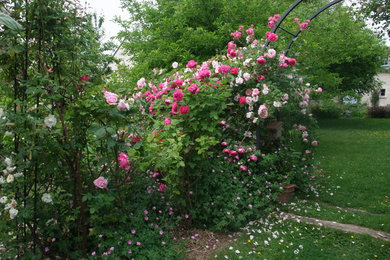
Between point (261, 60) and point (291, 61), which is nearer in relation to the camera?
point (261, 60)

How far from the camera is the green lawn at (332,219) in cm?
283

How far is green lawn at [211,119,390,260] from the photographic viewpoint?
2.83 m

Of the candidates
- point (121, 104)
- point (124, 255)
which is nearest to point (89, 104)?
point (121, 104)

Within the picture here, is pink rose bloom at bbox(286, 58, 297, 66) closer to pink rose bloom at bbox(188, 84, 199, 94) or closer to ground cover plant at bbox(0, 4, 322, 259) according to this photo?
ground cover plant at bbox(0, 4, 322, 259)

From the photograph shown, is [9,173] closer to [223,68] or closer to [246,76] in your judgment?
[223,68]

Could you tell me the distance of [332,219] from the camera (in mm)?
3592

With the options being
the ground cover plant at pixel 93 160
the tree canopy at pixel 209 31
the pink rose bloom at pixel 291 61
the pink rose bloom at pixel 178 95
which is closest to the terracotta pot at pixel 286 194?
the ground cover plant at pixel 93 160

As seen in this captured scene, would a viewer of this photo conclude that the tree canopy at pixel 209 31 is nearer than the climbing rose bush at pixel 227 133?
No

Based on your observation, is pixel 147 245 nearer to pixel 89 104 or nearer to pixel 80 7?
pixel 89 104

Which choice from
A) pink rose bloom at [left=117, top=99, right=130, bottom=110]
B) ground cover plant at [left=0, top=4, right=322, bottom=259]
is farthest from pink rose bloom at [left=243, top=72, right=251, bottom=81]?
pink rose bloom at [left=117, top=99, right=130, bottom=110]

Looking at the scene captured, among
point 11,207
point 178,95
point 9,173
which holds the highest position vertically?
point 178,95

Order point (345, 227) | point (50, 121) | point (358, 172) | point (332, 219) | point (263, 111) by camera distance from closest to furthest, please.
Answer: point (50, 121)
point (345, 227)
point (332, 219)
point (263, 111)
point (358, 172)

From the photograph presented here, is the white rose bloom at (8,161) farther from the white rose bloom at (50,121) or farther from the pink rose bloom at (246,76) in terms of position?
the pink rose bloom at (246,76)

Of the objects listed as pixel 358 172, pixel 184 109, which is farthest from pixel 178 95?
pixel 358 172
